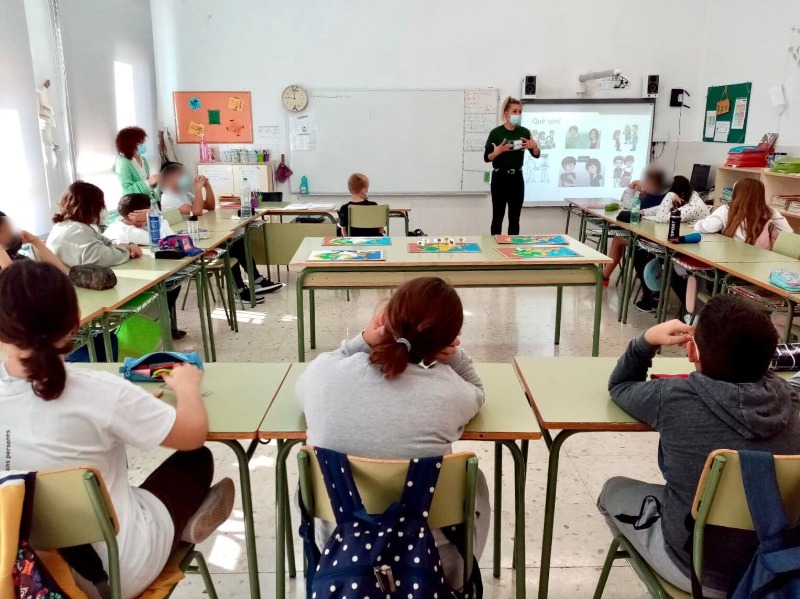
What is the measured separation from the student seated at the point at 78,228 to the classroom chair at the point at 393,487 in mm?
2382

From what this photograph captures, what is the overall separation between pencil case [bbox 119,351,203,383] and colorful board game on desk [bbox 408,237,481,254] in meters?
2.15

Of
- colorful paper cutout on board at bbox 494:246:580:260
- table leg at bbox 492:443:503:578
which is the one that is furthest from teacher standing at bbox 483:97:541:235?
table leg at bbox 492:443:503:578

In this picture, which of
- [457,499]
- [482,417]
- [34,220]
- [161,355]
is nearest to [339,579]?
[457,499]

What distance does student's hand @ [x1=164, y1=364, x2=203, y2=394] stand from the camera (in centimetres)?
154

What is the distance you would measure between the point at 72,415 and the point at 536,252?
2.99 m

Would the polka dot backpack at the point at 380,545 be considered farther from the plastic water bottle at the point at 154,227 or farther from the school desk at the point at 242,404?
the plastic water bottle at the point at 154,227

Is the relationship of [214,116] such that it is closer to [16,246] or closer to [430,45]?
[430,45]

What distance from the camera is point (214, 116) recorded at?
7.38m

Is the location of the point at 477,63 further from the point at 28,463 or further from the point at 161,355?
the point at 28,463

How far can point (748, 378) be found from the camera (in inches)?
55.1

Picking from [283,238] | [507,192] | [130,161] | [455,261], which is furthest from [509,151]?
[130,161]

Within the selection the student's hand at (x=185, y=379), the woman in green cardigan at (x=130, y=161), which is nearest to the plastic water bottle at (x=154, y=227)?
the woman in green cardigan at (x=130, y=161)

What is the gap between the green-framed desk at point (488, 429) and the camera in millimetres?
1563

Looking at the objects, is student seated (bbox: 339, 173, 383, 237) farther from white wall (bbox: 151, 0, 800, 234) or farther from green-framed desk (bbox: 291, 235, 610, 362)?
white wall (bbox: 151, 0, 800, 234)
